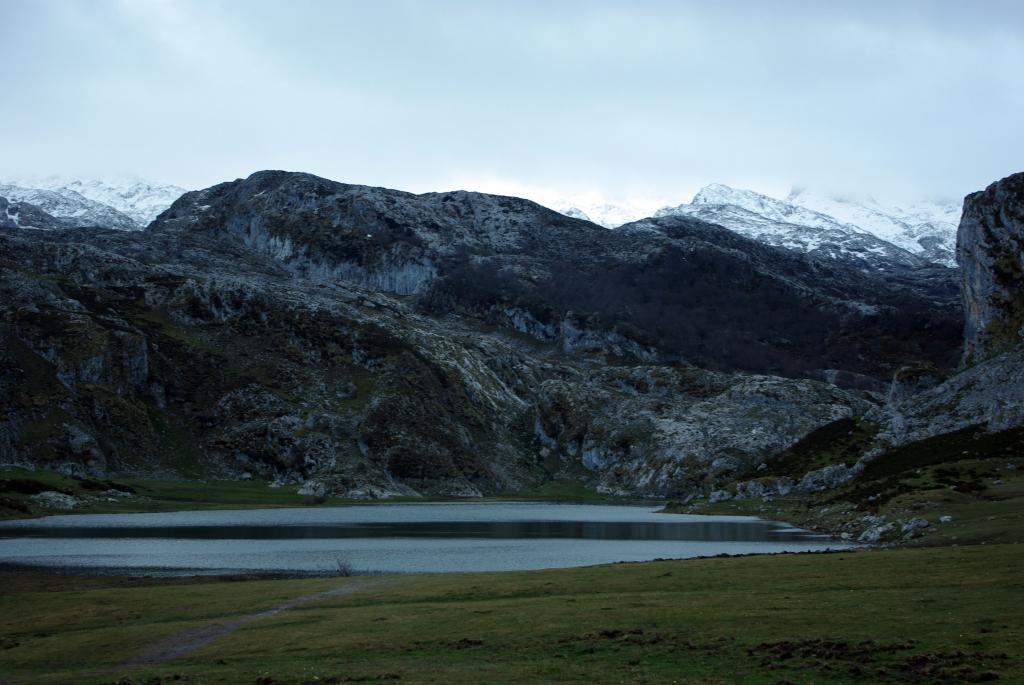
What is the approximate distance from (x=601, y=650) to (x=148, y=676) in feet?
55.6

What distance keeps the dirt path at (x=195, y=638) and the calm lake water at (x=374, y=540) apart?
1098 inches

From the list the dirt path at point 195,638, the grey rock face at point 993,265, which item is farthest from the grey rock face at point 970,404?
the dirt path at point 195,638

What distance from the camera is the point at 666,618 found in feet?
137

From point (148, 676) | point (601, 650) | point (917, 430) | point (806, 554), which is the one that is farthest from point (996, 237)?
point (148, 676)

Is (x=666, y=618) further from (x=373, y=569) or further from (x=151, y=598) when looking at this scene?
(x=373, y=569)

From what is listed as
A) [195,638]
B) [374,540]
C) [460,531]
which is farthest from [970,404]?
[195,638]

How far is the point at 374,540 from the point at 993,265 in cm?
12025

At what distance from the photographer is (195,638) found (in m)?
44.3

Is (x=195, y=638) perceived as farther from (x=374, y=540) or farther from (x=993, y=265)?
(x=993, y=265)

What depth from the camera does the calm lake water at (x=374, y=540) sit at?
87.4 meters

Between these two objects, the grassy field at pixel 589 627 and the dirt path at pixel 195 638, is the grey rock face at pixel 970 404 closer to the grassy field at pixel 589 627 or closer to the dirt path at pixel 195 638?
the grassy field at pixel 589 627

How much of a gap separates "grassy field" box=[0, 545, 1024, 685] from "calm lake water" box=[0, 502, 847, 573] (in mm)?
23457

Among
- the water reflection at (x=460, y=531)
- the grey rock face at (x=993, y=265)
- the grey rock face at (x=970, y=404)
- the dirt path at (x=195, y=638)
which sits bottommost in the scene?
the water reflection at (x=460, y=531)

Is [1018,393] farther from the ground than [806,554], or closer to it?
farther from the ground
